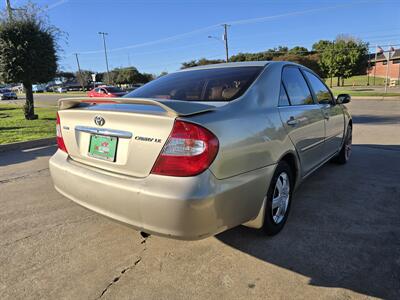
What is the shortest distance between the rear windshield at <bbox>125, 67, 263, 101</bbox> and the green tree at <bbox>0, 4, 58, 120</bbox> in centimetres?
1104

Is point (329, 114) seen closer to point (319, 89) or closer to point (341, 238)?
point (319, 89)

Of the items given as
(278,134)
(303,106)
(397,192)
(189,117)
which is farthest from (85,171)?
(397,192)

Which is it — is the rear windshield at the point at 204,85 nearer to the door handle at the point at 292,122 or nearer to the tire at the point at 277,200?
the door handle at the point at 292,122

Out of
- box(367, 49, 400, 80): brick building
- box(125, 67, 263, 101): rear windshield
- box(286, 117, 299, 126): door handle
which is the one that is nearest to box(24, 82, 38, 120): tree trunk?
box(125, 67, 263, 101): rear windshield

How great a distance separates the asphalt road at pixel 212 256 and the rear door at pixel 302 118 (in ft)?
1.95

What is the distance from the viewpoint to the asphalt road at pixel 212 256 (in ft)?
7.68

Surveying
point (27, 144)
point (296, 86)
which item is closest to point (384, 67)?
point (27, 144)

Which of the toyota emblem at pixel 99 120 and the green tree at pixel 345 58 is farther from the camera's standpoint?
the green tree at pixel 345 58

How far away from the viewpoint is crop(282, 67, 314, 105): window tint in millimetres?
3418

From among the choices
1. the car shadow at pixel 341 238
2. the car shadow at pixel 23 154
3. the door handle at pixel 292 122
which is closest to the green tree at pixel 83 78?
the car shadow at pixel 23 154

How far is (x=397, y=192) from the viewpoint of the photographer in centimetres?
414

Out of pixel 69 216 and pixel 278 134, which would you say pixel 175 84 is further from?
pixel 69 216

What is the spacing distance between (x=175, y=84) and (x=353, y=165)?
11.8 ft

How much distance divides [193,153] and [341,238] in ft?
5.82
